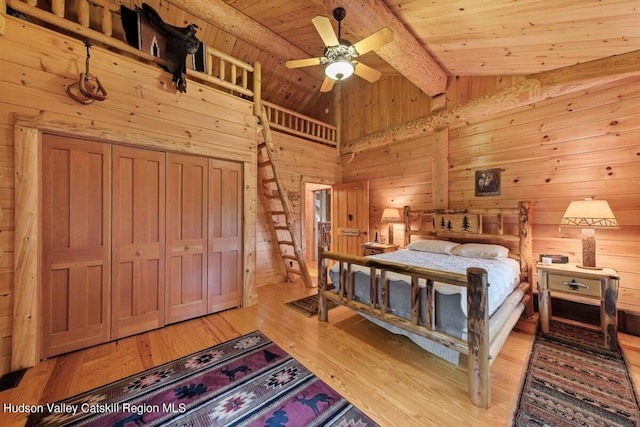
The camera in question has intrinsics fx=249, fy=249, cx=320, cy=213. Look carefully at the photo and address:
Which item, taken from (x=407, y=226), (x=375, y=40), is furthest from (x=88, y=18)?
(x=407, y=226)

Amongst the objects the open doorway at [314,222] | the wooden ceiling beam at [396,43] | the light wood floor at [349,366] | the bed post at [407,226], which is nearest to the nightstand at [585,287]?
the light wood floor at [349,366]

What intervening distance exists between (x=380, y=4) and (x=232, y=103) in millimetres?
2108

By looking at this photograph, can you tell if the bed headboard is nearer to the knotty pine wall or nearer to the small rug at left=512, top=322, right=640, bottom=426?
the knotty pine wall

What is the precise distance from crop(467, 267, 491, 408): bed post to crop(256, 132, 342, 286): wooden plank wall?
349 cm

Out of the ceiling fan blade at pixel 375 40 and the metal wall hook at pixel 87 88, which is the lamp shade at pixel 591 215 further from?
the metal wall hook at pixel 87 88

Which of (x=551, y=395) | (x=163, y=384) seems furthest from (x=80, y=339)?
(x=551, y=395)

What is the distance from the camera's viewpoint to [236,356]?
230cm

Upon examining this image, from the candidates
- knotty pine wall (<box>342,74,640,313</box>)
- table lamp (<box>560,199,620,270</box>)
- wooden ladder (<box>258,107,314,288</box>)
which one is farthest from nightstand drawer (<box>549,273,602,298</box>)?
wooden ladder (<box>258,107,314,288</box>)

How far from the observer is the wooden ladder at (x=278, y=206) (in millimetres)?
3904

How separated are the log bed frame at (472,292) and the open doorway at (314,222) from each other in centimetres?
276

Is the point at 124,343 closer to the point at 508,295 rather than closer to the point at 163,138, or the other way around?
the point at 163,138

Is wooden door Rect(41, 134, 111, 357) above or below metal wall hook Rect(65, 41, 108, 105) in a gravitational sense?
below

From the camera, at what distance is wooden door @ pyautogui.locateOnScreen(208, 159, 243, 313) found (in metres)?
3.25

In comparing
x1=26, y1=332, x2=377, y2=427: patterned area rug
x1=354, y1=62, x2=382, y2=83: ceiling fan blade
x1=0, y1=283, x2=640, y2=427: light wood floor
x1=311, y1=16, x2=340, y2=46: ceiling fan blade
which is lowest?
x1=26, y1=332, x2=377, y2=427: patterned area rug
